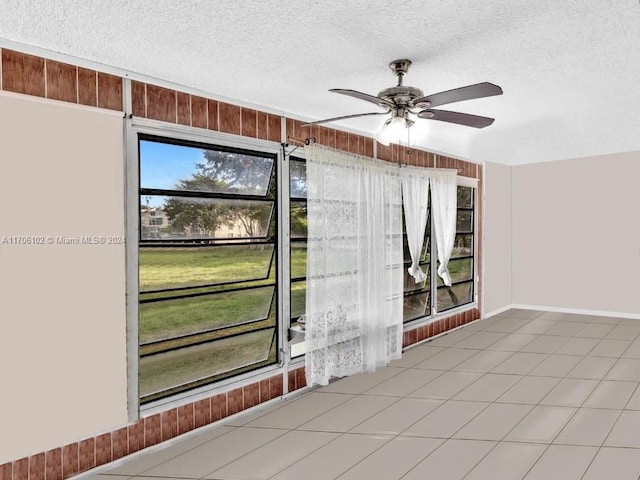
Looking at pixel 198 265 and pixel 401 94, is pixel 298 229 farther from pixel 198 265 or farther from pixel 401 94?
pixel 401 94

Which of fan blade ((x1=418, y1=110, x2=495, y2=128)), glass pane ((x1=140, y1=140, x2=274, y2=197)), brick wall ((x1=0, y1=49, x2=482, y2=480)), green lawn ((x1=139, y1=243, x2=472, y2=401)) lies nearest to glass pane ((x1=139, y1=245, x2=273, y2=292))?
green lawn ((x1=139, y1=243, x2=472, y2=401))

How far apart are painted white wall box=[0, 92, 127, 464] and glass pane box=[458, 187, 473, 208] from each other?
5.32 m

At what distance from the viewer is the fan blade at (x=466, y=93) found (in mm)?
2380

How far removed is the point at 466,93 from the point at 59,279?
7.80 feet

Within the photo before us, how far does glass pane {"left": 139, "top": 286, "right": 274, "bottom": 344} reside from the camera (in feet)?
36.6

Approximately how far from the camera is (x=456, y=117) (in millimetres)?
3059

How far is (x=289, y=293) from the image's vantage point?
4055mm

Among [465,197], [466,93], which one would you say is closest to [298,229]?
[465,197]

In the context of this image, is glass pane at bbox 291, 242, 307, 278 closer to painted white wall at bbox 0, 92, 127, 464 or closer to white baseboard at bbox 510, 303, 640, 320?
white baseboard at bbox 510, 303, 640, 320

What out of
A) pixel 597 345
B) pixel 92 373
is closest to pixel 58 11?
pixel 92 373

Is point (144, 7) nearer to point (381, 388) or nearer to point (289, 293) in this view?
point (289, 293)

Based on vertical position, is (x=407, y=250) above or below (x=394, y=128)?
below

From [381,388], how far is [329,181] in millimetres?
1864

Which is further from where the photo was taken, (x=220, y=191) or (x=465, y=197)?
(x=220, y=191)
